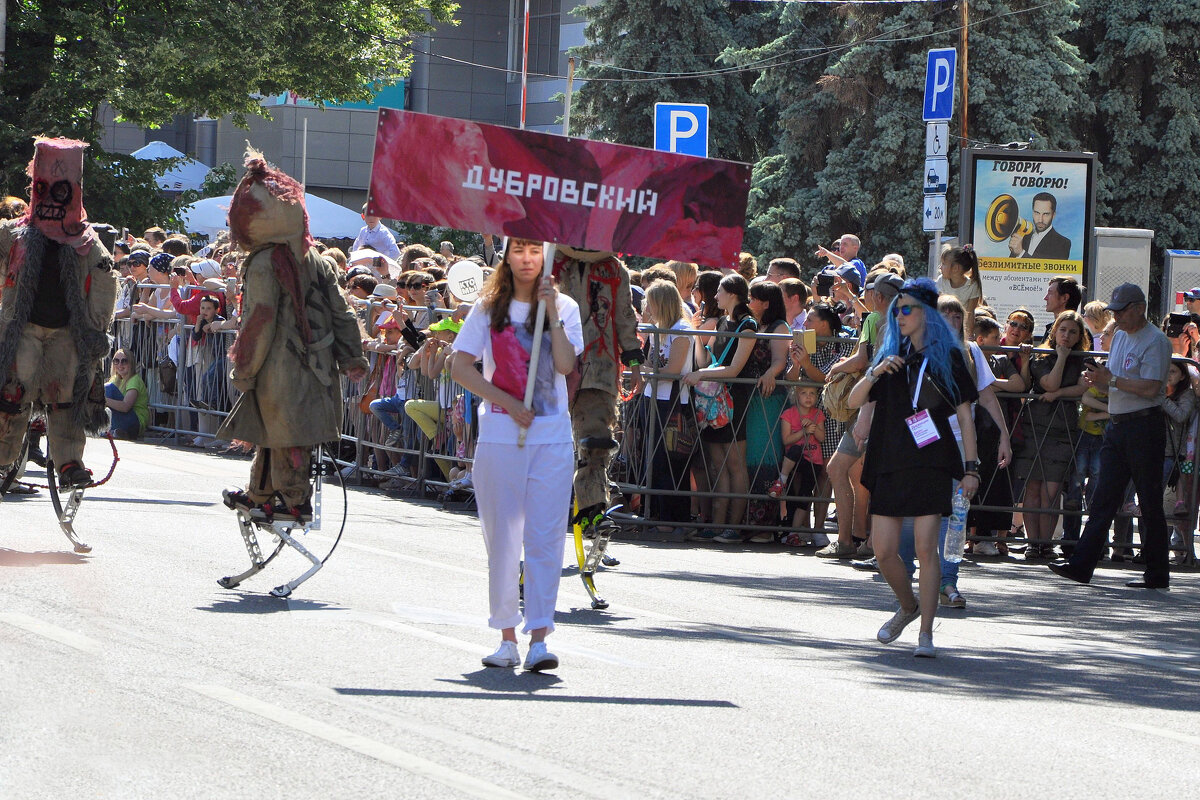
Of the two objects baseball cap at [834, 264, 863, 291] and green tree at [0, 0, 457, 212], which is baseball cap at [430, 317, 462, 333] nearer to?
baseball cap at [834, 264, 863, 291]

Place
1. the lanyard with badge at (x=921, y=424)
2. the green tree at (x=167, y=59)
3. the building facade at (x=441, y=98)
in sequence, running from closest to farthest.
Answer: the lanyard with badge at (x=921, y=424)
the green tree at (x=167, y=59)
the building facade at (x=441, y=98)

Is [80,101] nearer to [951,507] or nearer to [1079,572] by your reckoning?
[1079,572]

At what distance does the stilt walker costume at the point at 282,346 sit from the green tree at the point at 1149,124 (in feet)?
103

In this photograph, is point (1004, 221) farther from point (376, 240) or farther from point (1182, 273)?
point (1182, 273)

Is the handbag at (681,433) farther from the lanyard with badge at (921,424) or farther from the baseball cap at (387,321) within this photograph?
the lanyard with badge at (921,424)

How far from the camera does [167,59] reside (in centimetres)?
2925

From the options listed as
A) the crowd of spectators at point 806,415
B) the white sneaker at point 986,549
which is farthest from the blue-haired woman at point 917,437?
the white sneaker at point 986,549

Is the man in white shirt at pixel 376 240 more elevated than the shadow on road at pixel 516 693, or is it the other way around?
the man in white shirt at pixel 376 240

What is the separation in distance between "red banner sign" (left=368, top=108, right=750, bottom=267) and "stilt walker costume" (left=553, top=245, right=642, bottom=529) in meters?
1.19

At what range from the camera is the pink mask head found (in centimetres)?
959

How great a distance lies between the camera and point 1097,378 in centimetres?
1252

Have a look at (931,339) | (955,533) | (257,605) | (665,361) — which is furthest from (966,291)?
(257,605)

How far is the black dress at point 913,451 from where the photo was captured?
28.0ft

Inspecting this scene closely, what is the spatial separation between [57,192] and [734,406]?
5336mm
